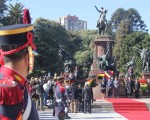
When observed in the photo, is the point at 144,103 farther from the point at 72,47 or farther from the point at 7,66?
the point at 72,47

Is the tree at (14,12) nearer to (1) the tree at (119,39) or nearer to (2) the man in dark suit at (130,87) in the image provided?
(1) the tree at (119,39)

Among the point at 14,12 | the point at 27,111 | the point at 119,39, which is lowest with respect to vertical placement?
the point at 27,111

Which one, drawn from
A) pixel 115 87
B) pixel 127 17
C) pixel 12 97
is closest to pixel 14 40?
pixel 12 97

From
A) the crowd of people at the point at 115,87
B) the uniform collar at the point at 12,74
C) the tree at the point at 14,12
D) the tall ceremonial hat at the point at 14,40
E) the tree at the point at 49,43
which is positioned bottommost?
the crowd of people at the point at 115,87

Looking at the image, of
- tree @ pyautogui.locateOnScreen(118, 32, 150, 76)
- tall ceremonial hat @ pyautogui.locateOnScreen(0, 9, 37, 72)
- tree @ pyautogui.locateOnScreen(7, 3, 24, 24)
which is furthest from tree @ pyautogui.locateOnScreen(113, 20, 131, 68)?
tall ceremonial hat @ pyautogui.locateOnScreen(0, 9, 37, 72)

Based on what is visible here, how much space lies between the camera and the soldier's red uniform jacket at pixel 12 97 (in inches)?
112

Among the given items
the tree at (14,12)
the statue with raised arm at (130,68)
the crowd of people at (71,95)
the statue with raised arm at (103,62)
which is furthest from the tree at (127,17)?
the crowd of people at (71,95)

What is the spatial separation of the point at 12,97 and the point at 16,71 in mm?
245

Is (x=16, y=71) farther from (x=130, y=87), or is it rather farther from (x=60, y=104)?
(x=130, y=87)

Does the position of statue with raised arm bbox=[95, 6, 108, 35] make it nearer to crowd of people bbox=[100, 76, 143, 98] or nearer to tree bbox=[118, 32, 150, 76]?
crowd of people bbox=[100, 76, 143, 98]

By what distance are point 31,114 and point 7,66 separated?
1.25 ft

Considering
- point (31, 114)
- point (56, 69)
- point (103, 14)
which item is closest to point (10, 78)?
point (31, 114)

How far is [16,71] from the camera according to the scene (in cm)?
301

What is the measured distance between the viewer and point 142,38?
82.0 metres
